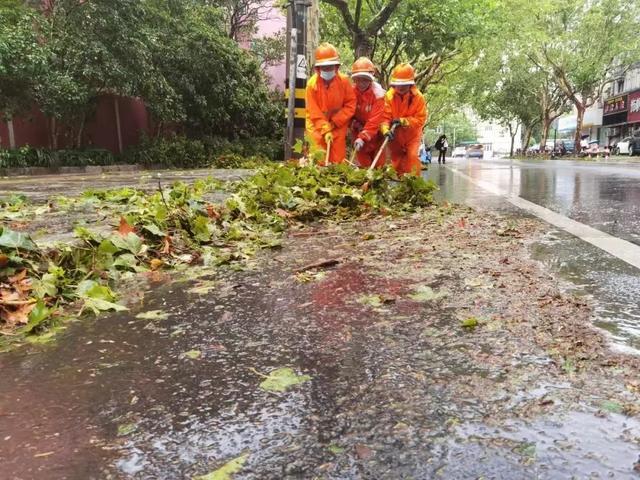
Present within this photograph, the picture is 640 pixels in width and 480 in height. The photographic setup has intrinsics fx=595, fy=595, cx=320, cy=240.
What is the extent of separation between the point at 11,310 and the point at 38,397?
2.75 ft

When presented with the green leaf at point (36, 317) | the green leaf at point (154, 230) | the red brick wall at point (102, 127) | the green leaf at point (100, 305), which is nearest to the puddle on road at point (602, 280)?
the green leaf at point (100, 305)

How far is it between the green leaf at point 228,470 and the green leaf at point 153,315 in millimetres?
1160

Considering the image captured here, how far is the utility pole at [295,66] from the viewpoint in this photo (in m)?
9.71

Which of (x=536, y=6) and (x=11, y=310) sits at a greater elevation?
(x=536, y=6)

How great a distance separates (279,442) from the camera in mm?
1332

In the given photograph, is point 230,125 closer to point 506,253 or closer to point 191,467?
point 506,253

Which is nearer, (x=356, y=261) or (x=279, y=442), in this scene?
(x=279, y=442)

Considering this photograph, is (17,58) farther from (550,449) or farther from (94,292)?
(550,449)

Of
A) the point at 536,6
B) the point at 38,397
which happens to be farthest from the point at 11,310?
the point at 536,6

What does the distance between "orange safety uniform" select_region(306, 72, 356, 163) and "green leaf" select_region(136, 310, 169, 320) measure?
5.09 meters

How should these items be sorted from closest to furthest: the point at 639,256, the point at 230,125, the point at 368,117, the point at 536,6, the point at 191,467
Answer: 1. the point at 191,467
2. the point at 639,256
3. the point at 368,117
4. the point at 230,125
5. the point at 536,6

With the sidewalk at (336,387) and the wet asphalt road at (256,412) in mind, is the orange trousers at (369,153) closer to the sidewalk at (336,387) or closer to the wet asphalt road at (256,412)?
the sidewalk at (336,387)

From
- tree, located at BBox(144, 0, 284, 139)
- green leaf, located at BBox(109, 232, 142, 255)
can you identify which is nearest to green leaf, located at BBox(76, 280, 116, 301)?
green leaf, located at BBox(109, 232, 142, 255)

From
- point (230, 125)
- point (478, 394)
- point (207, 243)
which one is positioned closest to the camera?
point (478, 394)
